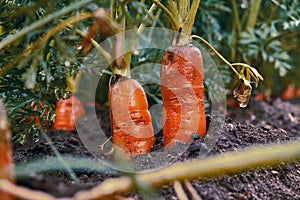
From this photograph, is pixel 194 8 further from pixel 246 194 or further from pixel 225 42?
pixel 225 42

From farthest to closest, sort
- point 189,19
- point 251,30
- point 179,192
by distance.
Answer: point 251,30, point 189,19, point 179,192

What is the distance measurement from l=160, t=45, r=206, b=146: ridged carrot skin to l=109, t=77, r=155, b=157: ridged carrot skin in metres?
0.05

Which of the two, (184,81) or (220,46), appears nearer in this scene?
(184,81)

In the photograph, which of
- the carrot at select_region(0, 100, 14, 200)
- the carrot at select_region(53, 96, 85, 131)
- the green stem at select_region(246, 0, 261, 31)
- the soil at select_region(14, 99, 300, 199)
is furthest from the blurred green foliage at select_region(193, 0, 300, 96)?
the carrot at select_region(0, 100, 14, 200)

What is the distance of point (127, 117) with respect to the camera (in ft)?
3.00

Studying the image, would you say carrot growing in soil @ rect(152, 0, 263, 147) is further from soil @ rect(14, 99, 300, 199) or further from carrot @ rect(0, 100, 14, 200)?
carrot @ rect(0, 100, 14, 200)

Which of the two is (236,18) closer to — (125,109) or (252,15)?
(252,15)

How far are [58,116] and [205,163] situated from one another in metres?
1.01

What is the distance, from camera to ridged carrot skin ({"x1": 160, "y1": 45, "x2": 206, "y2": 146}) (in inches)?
35.6

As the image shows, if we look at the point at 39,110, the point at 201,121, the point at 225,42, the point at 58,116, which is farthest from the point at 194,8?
the point at 225,42

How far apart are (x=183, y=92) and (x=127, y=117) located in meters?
0.11

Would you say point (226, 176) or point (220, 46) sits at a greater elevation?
point (220, 46)

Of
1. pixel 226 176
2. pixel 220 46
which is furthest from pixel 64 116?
pixel 226 176

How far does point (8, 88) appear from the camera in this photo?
3.04 ft
